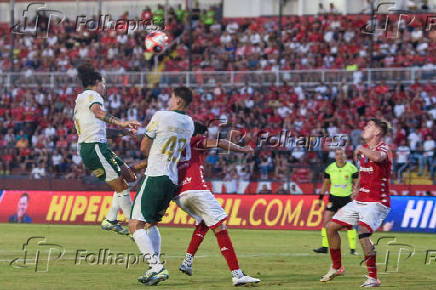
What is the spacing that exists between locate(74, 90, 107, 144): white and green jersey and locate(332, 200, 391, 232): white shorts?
3968 millimetres

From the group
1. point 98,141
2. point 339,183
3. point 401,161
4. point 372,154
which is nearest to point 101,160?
point 98,141

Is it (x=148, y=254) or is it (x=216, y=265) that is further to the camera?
(x=216, y=265)

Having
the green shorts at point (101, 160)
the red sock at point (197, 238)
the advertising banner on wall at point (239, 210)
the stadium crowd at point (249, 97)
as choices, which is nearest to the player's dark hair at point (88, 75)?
the green shorts at point (101, 160)

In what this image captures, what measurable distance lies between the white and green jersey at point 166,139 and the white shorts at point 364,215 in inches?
108

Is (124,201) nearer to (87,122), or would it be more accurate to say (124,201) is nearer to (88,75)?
(87,122)

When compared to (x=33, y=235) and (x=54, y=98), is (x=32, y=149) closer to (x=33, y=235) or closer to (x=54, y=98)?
(x=54, y=98)

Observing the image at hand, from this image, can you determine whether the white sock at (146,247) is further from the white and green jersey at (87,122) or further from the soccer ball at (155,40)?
the soccer ball at (155,40)

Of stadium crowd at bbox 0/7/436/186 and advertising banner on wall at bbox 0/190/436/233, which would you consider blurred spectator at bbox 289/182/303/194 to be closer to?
stadium crowd at bbox 0/7/436/186

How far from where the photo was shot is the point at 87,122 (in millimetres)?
14695

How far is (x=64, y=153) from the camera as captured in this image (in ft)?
114

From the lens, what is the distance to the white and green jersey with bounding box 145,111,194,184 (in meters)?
12.9

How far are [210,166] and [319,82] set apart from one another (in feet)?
29.0

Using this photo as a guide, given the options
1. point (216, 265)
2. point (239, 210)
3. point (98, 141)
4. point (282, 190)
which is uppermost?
point (98, 141)

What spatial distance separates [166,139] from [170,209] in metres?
16.1
